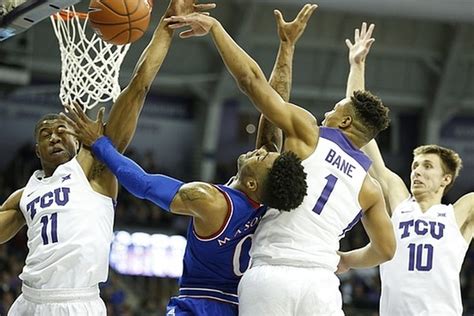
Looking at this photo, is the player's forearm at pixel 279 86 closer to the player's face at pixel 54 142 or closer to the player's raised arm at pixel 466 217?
the player's face at pixel 54 142

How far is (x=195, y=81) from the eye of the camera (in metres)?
18.0

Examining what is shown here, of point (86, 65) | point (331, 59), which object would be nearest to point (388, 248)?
point (86, 65)

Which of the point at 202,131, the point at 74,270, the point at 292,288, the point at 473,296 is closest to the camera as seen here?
the point at 292,288

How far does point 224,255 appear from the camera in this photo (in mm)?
4645

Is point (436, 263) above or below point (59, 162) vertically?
below

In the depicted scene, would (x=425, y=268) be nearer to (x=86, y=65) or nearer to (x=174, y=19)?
(x=174, y=19)

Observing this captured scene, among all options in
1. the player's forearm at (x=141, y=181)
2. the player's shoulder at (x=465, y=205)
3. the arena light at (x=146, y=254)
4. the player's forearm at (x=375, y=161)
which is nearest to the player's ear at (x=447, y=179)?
the player's shoulder at (x=465, y=205)

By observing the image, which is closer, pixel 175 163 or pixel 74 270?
pixel 74 270

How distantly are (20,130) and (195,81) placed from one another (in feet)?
12.2

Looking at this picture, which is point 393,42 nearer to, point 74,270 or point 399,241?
point 399,241

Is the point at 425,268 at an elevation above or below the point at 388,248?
below

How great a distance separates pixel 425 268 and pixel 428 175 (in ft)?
2.11

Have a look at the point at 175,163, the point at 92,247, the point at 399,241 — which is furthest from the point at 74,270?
the point at 175,163

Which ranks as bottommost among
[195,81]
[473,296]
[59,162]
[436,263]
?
[473,296]
